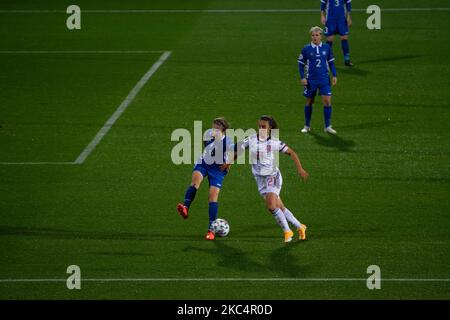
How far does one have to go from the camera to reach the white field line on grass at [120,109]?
1998cm

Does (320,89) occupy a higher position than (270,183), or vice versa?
(320,89)

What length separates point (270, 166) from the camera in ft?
48.8

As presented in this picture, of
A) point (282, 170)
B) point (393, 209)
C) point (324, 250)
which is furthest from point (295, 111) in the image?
point (324, 250)

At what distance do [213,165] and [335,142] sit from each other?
568 centimetres

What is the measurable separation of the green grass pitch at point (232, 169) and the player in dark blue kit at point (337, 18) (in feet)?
2.92

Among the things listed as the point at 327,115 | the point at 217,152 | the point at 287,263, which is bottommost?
the point at 287,263

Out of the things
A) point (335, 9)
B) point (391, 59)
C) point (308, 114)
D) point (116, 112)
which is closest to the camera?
point (308, 114)

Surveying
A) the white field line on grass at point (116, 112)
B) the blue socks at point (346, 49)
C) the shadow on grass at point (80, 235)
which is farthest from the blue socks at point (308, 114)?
the shadow on grass at point (80, 235)

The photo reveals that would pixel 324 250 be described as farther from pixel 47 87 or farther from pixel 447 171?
pixel 47 87

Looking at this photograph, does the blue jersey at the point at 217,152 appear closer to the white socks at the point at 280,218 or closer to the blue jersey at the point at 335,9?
the white socks at the point at 280,218

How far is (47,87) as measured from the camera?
2470 centimetres
